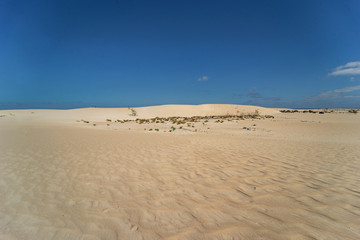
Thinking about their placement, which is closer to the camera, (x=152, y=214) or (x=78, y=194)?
(x=152, y=214)

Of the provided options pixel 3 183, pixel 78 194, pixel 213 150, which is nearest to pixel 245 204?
pixel 78 194

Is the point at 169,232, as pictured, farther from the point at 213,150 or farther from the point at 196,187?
the point at 213,150

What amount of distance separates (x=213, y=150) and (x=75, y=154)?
5.96 meters

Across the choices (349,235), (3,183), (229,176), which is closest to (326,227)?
(349,235)

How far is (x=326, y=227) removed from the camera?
2.65 m

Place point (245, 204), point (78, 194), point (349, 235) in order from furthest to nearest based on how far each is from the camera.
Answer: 1. point (78, 194)
2. point (245, 204)
3. point (349, 235)

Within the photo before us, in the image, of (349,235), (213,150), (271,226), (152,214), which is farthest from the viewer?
(213,150)

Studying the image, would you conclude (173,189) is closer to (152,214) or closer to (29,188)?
(152,214)

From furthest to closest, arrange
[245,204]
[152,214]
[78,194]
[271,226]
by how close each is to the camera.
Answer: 1. [78,194]
2. [245,204]
3. [152,214]
4. [271,226]

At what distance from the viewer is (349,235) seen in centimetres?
252

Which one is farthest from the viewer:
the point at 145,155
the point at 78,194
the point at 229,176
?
the point at 145,155

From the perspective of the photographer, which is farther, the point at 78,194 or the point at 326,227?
the point at 78,194

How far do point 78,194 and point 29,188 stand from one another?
4.34 ft

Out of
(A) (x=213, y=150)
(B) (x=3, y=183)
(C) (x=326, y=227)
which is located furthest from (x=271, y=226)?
(B) (x=3, y=183)
